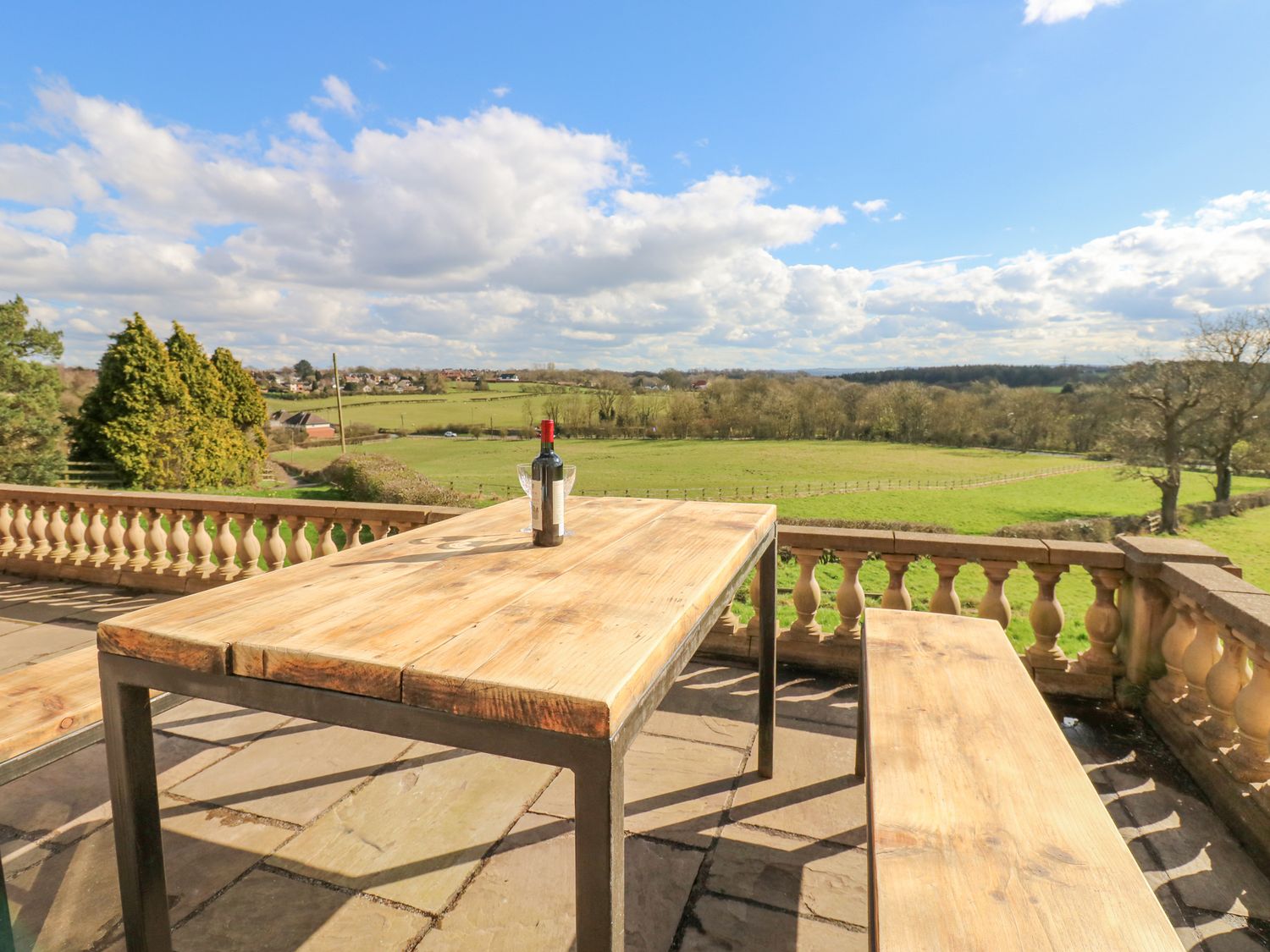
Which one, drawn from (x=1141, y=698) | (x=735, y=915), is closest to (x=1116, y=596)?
(x=1141, y=698)

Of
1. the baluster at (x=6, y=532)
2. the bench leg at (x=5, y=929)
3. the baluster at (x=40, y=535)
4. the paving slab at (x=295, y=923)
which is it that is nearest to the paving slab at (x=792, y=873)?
the paving slab at (x=295, y=923)

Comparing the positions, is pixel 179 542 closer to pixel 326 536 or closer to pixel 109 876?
pixel 326 536

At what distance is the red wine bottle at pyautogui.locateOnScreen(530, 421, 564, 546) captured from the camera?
5.59 feet

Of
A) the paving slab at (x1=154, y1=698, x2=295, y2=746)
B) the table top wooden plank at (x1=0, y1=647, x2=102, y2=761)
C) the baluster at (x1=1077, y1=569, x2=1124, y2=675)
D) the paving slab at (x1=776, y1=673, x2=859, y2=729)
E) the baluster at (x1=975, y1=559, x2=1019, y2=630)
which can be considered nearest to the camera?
the table top wooden plank at (x1=0, y1=647, x2=102, y2=761)

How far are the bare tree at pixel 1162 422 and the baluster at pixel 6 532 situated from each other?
1153 inches

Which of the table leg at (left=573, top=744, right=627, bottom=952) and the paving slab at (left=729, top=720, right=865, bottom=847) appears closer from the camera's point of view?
the table leg at (left=573, top=744, right=627, bottom=952)

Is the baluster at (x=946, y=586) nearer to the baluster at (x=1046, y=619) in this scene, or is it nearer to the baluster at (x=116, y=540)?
the baluster at (x=1046, y=619)

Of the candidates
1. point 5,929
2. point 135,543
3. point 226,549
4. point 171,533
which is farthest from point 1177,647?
point 135,543

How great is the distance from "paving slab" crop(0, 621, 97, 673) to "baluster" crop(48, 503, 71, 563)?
1244mm

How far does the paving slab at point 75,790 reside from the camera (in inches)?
78.4

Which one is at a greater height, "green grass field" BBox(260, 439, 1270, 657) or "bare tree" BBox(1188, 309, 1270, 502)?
"bare tree" BBox(1188, 309, 1270, 502)

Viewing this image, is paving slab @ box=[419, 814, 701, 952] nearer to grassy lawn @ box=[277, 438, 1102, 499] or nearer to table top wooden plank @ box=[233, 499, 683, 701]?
table top wooden plank @ box=[233, 499, 683, 701]

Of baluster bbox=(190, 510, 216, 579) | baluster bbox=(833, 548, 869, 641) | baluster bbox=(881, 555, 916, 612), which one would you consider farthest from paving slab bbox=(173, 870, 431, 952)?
baluster bbox=(190, 510, 216, 579)

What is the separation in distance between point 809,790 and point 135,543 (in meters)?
4.86
